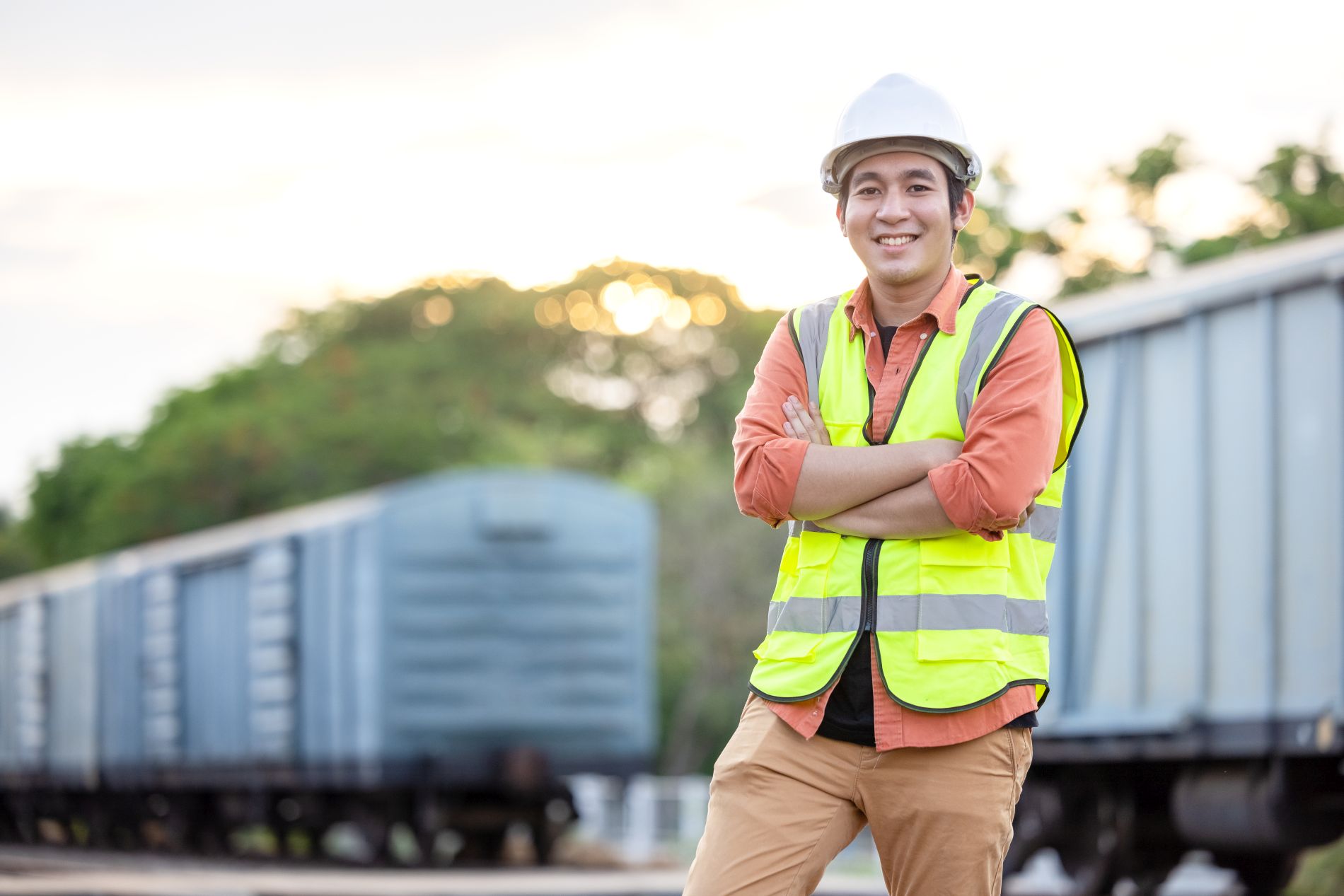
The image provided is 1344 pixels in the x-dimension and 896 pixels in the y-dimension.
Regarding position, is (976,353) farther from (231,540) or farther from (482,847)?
(231,540)

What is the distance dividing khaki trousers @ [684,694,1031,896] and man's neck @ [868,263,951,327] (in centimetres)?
72

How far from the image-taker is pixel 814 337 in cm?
376

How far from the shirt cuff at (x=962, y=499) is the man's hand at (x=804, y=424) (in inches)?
11.3

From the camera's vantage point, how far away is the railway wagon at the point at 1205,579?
898cm

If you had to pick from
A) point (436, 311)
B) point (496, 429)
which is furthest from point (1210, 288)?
point (436, 311)

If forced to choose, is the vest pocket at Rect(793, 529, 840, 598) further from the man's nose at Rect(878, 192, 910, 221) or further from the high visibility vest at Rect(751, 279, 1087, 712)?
the man's nose at Rect(878, 192, 910, 221)

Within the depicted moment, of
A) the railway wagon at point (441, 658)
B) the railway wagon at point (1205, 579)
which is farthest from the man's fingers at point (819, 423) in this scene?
the railway wagon at point (441, 658)

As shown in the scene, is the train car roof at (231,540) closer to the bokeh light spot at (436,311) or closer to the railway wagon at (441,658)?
the railway wagon at (441,658)

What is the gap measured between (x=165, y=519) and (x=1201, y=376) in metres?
37.3

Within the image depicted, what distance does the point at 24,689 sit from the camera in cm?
2889

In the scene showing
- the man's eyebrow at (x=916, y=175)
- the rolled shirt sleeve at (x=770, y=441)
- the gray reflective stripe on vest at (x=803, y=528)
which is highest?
the man's eyebrow at (x=916, y=175)

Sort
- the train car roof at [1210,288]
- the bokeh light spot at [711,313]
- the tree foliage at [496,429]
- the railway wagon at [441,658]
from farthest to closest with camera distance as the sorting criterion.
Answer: the bokeh light spot at [711,313]
the tree foliage at [496,429]
the railway wagon at [441,658]
the train car roof at [1210,288]

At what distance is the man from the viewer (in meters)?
3.39

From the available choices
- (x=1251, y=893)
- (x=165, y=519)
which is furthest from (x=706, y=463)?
(x=1251, y=893)
